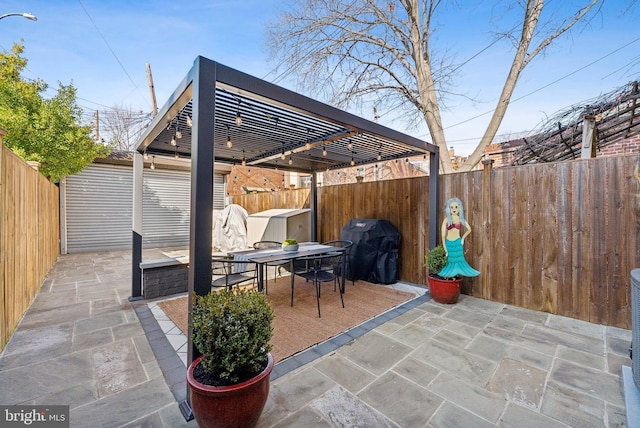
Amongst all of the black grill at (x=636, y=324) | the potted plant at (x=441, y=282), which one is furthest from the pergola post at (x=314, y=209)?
the black grill at (x=636, y=324)

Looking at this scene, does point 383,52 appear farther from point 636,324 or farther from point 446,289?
point 636,324

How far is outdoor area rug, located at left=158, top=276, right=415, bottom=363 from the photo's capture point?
2681mm

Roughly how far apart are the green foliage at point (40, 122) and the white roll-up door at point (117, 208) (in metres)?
1.85

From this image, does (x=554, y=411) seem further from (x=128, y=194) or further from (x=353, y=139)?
(x=128, y=194)

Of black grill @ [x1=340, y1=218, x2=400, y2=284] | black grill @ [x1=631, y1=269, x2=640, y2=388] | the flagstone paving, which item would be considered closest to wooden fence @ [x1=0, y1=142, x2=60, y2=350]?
the flagstone paving

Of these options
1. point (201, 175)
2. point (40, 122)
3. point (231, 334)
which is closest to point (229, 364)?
point (231, 334)

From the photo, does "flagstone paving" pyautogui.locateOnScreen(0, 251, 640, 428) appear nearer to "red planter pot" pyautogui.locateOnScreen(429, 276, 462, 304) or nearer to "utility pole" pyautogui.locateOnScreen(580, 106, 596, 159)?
"red planter pot" pyautogui.locateOnScreen(429, 276, 462, 304)

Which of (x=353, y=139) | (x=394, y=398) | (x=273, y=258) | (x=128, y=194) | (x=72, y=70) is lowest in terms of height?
(x=394, y=398)

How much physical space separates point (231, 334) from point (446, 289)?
10.0ft

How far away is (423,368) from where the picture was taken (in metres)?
2.18

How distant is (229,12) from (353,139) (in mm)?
4061

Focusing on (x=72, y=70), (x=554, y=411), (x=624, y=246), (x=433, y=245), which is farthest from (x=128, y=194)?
(x=624, y=246)

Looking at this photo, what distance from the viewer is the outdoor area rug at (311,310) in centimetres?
268

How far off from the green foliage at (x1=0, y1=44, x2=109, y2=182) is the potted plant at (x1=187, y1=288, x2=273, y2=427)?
5.59m
